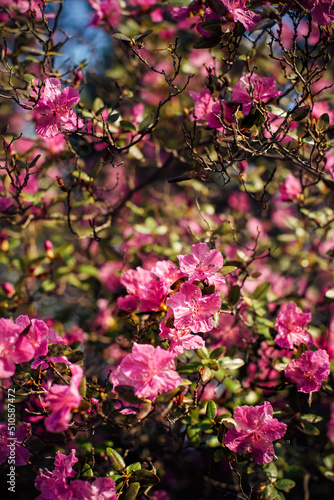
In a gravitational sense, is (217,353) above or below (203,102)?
below

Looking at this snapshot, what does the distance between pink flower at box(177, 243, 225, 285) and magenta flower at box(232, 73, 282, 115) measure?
0.47 m

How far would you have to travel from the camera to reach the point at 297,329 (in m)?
1.21

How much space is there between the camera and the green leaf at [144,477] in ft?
3.30

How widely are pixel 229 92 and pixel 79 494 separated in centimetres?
137

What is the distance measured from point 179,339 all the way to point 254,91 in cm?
81

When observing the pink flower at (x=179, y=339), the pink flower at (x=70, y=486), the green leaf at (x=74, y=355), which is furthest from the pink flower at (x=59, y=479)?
the pink flower at (x=179, y=339)

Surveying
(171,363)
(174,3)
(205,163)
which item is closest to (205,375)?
(171,363)

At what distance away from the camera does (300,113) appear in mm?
1162

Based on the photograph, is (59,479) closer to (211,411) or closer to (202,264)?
(211,411)

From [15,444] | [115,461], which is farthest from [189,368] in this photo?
[15,444]

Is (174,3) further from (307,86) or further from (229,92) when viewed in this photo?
(307,86)

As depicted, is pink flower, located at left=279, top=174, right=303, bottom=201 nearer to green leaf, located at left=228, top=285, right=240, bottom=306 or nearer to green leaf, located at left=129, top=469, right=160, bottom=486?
green leaf, located at left=228, top=285, right=240, bottom=306

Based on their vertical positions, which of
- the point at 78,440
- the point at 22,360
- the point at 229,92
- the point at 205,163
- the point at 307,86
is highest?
the point at 307,86

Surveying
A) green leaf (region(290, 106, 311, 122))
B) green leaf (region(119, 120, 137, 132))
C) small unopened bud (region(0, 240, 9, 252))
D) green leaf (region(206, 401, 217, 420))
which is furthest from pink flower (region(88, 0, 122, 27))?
green leaf (region(206, 401, 217, 420))
